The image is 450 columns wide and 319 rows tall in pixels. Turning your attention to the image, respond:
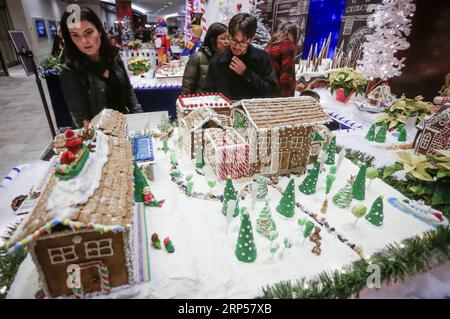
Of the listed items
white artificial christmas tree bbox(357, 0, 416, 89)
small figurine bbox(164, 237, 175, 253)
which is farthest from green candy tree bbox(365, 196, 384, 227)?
white artificial christmas tree bbox(357, 0, 416, 89)

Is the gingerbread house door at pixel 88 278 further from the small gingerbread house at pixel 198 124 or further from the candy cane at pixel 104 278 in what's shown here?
the small gingerbread house at pixel 198 124

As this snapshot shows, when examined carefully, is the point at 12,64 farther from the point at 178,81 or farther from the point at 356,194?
the point at 356,194

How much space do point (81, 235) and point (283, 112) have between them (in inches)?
76.2

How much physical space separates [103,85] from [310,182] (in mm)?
2404

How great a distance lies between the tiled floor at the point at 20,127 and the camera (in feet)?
18.1

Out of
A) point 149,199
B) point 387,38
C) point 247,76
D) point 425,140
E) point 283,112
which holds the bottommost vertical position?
point 149,199

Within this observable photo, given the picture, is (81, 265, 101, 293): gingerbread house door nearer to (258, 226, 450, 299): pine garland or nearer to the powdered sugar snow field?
the powdered sugar snow field

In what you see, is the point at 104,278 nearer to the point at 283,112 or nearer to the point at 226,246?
the point at 226,246

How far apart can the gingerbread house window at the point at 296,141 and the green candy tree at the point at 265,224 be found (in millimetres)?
910

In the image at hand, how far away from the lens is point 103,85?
3.00 meters

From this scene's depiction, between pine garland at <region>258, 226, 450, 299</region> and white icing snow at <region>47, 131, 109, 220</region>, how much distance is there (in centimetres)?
109

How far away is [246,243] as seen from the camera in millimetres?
1674

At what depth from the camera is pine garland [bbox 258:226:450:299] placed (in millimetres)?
1499

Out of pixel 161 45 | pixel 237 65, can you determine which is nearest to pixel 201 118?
pixel 237 65
